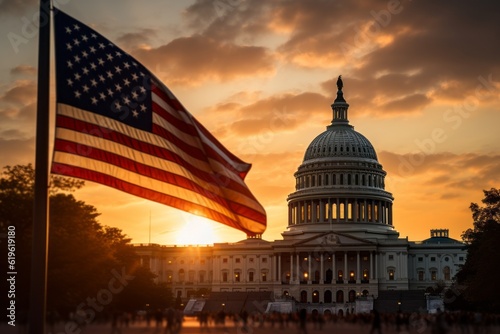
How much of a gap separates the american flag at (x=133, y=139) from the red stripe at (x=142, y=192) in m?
0.03

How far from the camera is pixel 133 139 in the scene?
33750 millimetres

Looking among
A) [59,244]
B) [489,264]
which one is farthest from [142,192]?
[489,264]

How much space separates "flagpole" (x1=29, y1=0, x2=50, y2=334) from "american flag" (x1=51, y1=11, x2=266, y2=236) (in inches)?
125

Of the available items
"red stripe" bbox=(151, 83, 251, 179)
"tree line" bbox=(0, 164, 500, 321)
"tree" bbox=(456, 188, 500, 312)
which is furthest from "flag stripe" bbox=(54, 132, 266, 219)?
"tree" bbox=(456, 188, 500, 312)

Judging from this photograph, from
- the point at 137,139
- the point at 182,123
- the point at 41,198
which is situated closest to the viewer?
the point at 41,198

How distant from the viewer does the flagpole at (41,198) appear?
1069 inches

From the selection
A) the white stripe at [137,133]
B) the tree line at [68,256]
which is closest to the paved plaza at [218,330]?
the tree line at [68,256]

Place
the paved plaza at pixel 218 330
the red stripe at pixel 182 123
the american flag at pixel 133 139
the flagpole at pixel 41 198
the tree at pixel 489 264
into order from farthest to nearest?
the tree at pixel 489 264
the paved plaza at pixel 218 330
the red stripe at pixel 182 123
the american flag at pixel 133 139
the flagpole at pixel 41 198

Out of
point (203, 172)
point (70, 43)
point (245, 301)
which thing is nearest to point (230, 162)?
point (203, 172)

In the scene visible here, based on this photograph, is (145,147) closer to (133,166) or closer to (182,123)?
(133,166)

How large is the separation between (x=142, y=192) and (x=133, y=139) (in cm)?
183

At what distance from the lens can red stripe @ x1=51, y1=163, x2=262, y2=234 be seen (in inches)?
1252

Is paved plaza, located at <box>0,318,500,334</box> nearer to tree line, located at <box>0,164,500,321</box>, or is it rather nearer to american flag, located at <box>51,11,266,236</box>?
tree line, located at <box>0,164,500,321</box>

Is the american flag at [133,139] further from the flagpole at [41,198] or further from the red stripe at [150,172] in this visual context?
the flagpole at [41,198]
